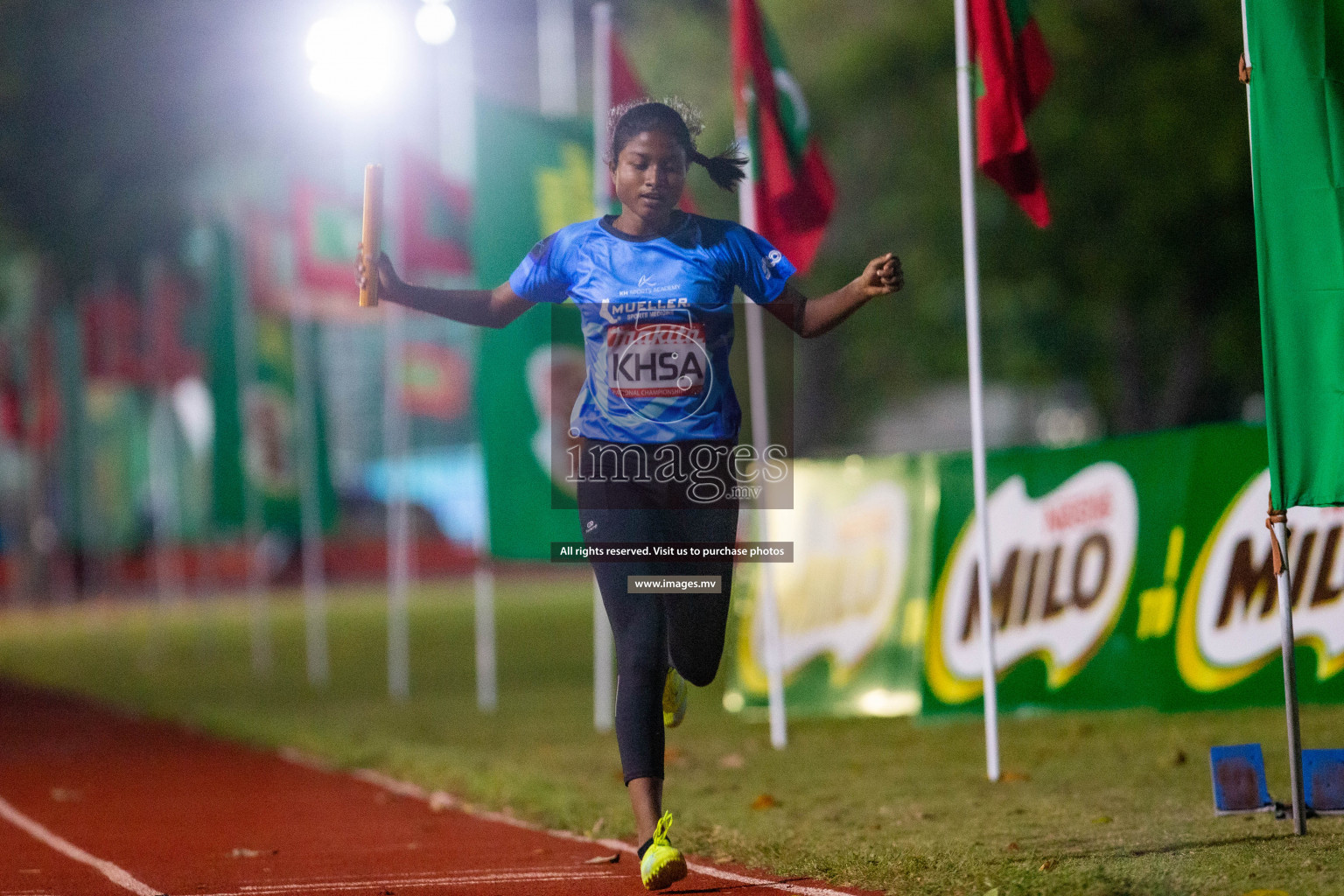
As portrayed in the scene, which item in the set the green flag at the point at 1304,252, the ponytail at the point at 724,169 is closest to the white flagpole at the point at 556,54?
the ponytail at the point at 724,169

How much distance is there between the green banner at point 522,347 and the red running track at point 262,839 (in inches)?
93.9

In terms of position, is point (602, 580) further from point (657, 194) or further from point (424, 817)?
point (424, 817)

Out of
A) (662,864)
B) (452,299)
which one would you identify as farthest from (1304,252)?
(662,864)

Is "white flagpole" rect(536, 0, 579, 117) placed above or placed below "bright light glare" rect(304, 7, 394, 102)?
above

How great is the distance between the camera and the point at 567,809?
8.14 meters

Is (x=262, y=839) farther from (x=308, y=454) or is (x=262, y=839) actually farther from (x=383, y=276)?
(x=308, y=454)

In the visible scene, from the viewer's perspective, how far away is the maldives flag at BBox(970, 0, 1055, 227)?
8.65 metres

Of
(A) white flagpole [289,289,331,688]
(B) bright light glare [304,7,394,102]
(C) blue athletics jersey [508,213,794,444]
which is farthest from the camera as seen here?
(A) white flagpole [289,289,331,688]

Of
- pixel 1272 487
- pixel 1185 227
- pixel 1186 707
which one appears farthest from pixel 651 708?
pixel 1185 227

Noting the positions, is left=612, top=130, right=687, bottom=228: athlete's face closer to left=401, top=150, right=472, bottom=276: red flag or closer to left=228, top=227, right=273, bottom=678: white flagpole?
left=401, top=150, right=472, bottom=276: red flag

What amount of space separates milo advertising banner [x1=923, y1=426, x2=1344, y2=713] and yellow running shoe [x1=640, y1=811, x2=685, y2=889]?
15.7 ft

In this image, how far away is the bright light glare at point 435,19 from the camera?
1667 centimetres

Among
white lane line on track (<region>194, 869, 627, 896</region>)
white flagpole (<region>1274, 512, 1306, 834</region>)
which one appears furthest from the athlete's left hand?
white lane line on track (<region>194, 869, 627, 896</region>)

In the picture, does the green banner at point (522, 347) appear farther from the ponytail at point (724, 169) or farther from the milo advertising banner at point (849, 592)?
the ponytail at point (724, 169)
